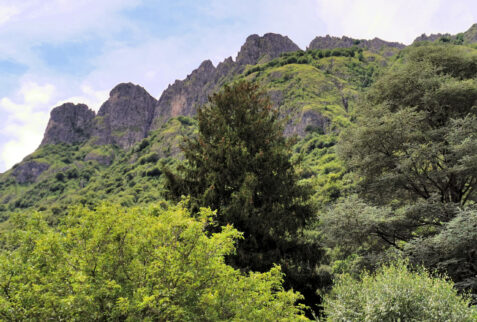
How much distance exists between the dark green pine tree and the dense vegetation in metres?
0.08

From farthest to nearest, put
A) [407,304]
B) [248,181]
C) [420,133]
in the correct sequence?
1. [420,133]
2. [248,181]
3. [407,304]

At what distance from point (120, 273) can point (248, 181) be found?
8.63 meters

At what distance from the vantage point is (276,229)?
53.4ft

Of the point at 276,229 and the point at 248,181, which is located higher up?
the point at 248,181

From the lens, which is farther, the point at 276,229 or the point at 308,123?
the point at 308,123

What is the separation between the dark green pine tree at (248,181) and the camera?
15.4 m

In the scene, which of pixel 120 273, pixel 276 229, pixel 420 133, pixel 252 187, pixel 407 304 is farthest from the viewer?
pixel 420 133

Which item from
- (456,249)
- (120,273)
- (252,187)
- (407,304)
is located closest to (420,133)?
(456,249)

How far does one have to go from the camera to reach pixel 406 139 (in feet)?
61.1

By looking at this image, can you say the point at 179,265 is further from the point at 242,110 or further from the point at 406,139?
the point at 406,139

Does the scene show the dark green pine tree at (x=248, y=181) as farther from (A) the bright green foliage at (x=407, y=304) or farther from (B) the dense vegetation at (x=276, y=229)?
(A) the bright green foliage at (x=407, y=304)

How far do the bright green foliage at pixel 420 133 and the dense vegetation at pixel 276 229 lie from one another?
0.32ft

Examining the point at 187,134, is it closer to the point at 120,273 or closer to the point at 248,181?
the point at 248,181

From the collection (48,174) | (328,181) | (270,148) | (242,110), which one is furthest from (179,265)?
(48,174)
